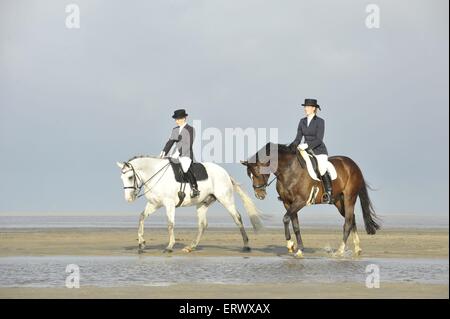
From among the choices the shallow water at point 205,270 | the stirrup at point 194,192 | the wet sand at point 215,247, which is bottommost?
the wet sand at point 215,247

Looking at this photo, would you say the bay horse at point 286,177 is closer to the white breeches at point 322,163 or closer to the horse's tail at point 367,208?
the white breeches at point 322,163

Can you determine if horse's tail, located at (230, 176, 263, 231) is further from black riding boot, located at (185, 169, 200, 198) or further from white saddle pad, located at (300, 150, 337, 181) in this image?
white saddle pad, located at (300, 150, 337, 181)

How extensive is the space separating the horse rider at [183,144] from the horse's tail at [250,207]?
1.50 meters

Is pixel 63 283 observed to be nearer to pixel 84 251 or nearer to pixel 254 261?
pixel 254 261

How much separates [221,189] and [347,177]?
10.1ft

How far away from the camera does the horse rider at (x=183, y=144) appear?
17.9 metres

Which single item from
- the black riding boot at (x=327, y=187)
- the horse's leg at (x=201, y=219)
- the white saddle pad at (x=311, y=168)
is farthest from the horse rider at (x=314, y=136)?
Result: the horse's leg at (x=201, y=219)

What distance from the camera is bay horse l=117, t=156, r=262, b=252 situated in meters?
17.4

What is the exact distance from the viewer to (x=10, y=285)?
40.5 feet

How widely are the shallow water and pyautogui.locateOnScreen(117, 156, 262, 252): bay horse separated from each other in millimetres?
1409

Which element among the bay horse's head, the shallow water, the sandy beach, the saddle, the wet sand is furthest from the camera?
the wet sand

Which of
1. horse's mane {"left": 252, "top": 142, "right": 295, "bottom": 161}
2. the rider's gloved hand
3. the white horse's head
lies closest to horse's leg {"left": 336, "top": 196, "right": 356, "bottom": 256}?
the rider's gloved hand
